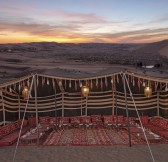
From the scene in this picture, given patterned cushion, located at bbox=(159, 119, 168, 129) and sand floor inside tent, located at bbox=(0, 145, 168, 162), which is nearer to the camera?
sand floor inside tent, located at bbox=(0, 145, 168, 162)

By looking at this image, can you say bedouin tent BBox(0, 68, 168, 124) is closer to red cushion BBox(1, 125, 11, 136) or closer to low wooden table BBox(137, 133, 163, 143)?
red cushion BBox(1, 125, 11, 136)

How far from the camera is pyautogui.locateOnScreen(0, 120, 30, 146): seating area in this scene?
1226cm

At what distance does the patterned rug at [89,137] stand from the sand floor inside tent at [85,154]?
64 centimetres

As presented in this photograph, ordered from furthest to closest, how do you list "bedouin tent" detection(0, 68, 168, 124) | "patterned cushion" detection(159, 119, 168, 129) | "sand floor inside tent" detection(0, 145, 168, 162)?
"bedouin tent" detection(0, 68, 168, 124), "patterned cushion" detection(159, 119, 168, 129), "sand floor inside tent" detection(0, 145, 168, 162)

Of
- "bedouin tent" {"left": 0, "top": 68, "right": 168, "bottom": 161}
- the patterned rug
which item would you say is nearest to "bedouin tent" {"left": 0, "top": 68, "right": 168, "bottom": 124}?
"bedouin tent" {"left": 0, "top": 68, "right": 168, "bottom": 161}

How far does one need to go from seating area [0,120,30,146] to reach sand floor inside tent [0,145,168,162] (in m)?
0.77

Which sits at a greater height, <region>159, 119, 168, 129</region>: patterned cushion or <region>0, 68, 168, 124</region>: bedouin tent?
<region>0, 68, 168, 124</region>: bedouin tent

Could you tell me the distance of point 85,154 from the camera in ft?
34.7

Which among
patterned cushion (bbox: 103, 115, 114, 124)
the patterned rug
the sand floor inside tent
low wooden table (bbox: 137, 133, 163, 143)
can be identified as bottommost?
the patterned rug

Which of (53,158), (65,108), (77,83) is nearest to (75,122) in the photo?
(65,108)

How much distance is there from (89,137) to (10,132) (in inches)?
170

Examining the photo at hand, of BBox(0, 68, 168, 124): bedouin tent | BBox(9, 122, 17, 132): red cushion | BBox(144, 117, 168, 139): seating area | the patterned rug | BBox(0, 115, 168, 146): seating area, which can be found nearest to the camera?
the patterned rug

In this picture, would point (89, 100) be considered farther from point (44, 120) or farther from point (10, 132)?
point (10, 132)

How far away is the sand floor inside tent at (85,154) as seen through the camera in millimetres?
10039
